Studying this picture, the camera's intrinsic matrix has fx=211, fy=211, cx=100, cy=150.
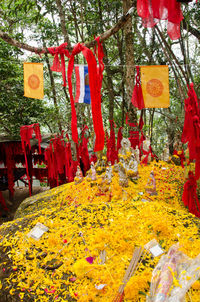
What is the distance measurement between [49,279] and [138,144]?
3.94m

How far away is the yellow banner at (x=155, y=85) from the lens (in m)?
3.95

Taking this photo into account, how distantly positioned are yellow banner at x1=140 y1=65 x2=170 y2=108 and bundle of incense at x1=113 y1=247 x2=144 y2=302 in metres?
3.12

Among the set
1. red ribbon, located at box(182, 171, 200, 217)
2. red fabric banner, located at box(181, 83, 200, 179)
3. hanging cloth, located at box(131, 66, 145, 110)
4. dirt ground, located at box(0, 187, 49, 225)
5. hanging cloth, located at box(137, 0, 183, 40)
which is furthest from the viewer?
dirt ground, located at box(0, 187, 49, 225)

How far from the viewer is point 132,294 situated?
130cm

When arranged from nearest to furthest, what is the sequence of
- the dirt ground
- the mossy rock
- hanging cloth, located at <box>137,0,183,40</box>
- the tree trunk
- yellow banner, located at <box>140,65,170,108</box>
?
hanging cloth, located at <box>137,0,183,40</box> → yellow banner, located at <box>140,65,170,108</box> → the mossy rock → the tree trunk → the dirt ground

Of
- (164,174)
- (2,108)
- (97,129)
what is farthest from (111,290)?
(2,108)

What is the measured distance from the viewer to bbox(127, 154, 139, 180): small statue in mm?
4051

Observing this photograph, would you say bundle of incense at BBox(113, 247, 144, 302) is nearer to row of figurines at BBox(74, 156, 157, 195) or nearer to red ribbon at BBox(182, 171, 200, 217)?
red ribbon at BBox(182, 171, 200, 217)

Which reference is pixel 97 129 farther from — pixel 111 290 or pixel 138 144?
pixel 138 144

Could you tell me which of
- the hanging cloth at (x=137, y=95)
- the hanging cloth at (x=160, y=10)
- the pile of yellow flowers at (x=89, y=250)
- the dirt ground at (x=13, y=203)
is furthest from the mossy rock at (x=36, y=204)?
the hanging cloth at (x=160, y=10)

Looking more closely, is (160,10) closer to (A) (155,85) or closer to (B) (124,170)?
(A) (155,85)

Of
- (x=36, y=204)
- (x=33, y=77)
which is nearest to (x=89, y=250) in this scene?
(x=36, y=204)

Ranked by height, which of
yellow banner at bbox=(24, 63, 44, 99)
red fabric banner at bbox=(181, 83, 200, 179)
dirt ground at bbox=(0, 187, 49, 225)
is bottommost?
dirt ground at bbox=(0, 187, 49, 225)

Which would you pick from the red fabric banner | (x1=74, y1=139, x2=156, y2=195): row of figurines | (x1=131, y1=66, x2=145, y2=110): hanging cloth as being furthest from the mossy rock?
the red fabric banner
